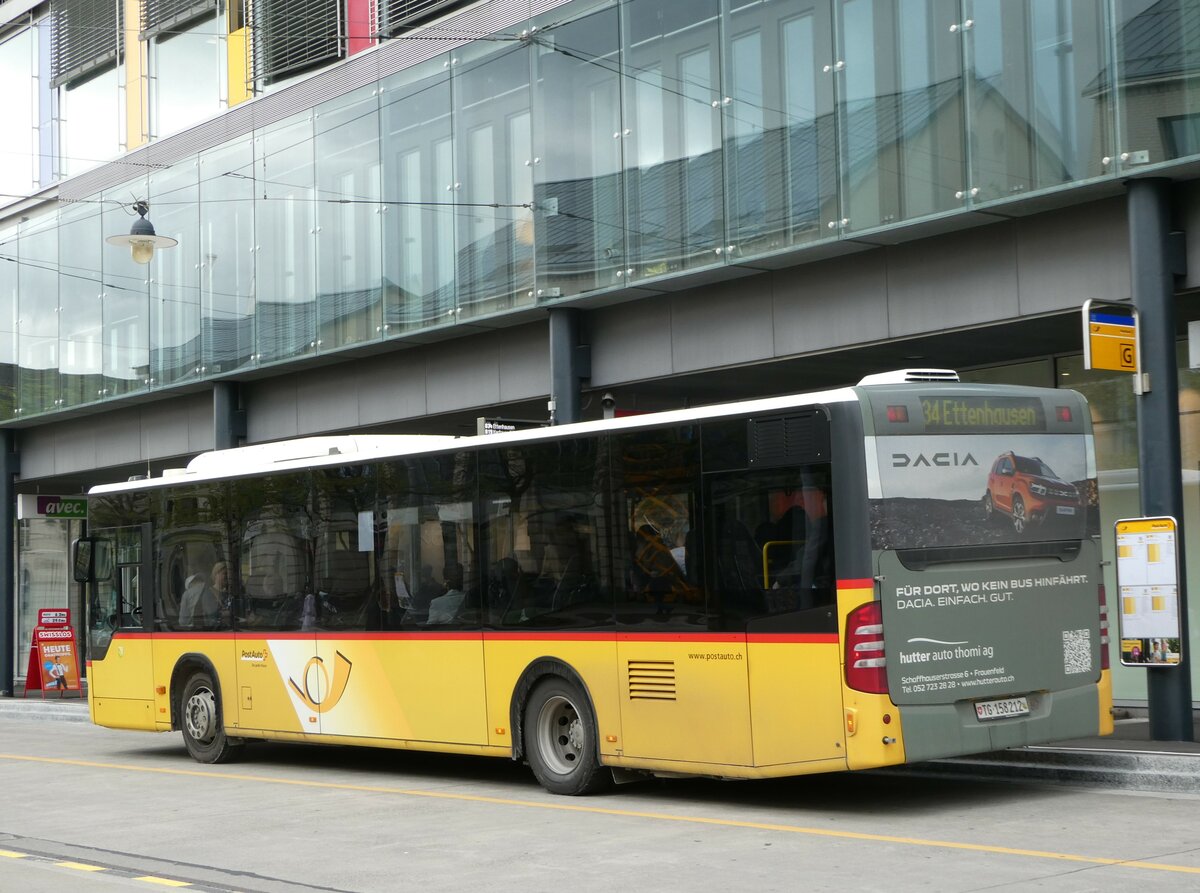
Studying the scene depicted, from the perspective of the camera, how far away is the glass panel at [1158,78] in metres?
13.3

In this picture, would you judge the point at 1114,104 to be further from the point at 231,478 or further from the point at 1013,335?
the point at 231,478

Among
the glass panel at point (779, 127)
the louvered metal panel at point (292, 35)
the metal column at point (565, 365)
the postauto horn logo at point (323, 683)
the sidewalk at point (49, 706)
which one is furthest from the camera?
the sidewalk at point (49, 706)

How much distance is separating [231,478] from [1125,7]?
9.60m

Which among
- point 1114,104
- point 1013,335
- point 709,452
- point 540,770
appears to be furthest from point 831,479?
point 1013,335

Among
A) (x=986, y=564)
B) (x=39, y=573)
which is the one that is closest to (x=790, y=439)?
(x=986, y=564)

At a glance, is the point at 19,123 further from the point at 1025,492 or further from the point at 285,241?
the point at 1025,492

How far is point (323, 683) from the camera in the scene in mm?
14844

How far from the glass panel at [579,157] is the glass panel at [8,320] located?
15864 mm

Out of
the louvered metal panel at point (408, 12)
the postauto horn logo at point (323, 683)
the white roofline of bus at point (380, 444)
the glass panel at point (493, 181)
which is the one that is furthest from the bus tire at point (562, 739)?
the louvered metal panel at point (408, 12)

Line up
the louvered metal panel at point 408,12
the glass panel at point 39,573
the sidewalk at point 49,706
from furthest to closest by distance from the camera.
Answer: the glass panel at point 39,573, the sidewalk at point 49,706, the louvered metal panel at point 408,12

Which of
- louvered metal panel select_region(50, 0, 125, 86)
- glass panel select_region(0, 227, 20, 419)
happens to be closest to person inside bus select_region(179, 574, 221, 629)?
glass panel select_region(0, 227, 20, 419)

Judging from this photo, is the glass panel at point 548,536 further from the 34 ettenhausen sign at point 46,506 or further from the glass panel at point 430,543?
the 34 ettenhausen sign at point 46,506

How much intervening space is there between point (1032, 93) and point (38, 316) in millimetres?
21838

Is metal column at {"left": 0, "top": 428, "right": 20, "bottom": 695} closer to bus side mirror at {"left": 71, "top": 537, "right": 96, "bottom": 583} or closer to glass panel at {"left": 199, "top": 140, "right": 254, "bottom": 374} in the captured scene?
glass panel at {"left": 199, "top": 140, "right": 254, "bottom": 374}
